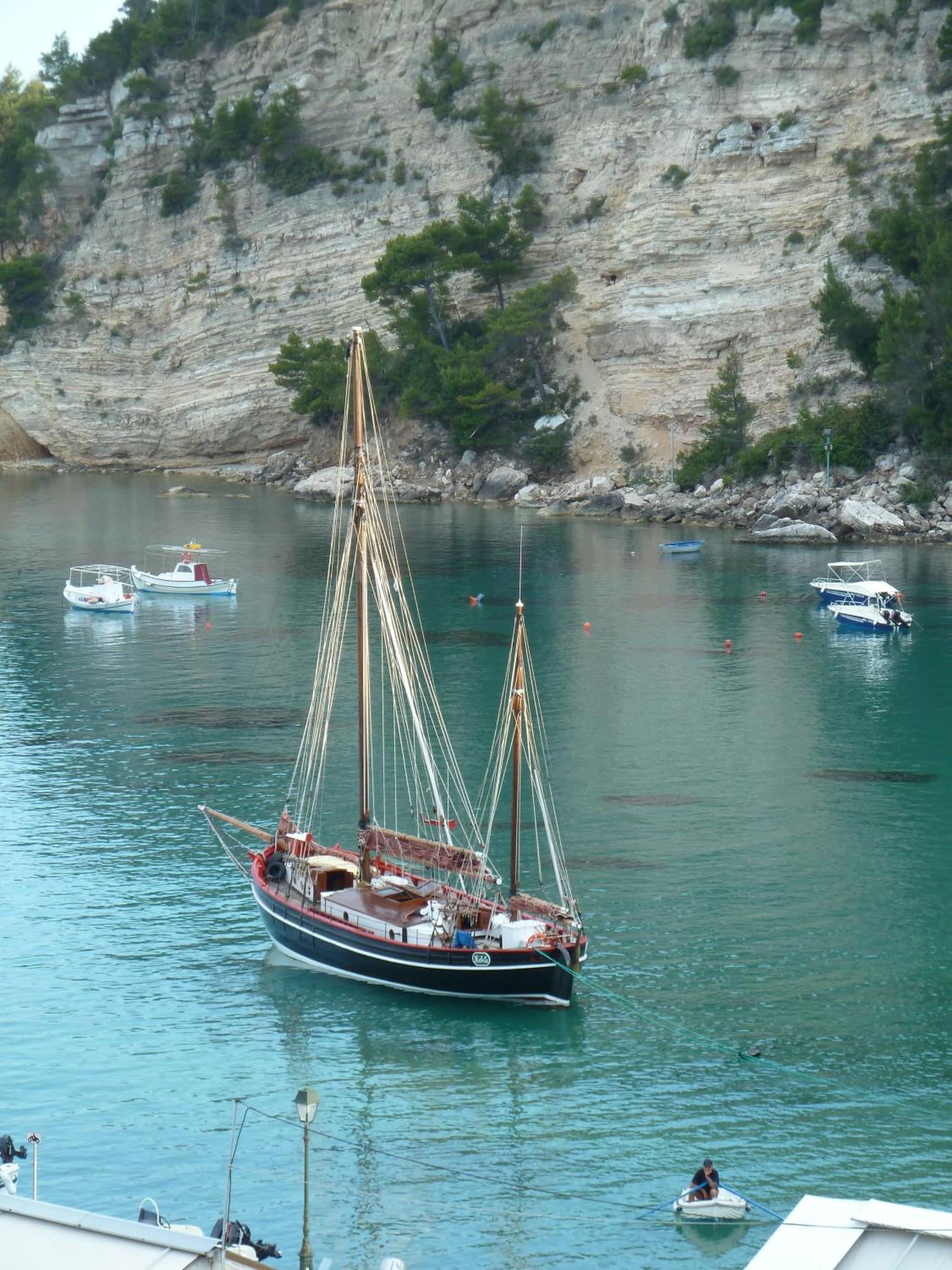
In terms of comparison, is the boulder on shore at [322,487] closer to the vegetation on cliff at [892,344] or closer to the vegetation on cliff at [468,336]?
the vegetation on cliff at [468,336]

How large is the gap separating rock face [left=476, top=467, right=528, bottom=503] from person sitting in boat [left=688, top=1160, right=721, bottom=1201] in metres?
108

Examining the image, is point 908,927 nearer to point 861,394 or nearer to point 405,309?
point 861,394

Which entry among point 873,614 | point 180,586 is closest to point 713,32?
point 873,614

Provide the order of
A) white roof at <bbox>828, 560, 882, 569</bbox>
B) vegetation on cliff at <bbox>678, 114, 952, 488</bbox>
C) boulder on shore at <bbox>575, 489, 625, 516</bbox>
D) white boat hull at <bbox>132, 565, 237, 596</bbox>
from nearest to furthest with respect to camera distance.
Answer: white roof at <bbox>828, 560, 882, 569</bbox>
white boat hull at <bbox>132, 565, 237, 596</bbox>
vegetation on cliff at <bbox>678, 114, 952, 488</bbox>
boulder on shore at <bbox>575, 489, 625, 516</bbox>

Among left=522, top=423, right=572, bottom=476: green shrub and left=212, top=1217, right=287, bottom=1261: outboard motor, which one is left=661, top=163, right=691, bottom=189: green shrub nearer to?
left=522, top=423, right=572, bottom=476: green shrub

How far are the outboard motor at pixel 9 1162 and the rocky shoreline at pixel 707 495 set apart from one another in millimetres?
81658

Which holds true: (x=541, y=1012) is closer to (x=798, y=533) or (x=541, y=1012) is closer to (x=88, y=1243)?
(x=88, y=1243)

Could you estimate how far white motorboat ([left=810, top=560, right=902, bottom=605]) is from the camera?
81812 millimetres

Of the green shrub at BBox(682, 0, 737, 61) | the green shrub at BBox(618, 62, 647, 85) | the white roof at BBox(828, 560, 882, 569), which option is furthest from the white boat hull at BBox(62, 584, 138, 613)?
the green shrub at BBox(618, 62, 647, 85)

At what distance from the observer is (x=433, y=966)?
Result: 112 ft

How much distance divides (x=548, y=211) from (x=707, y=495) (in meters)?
39.8

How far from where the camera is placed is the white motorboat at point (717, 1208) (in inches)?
1033

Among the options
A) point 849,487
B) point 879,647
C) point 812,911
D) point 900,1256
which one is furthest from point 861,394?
point 900,1256

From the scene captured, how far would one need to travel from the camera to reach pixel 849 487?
4407 inches
